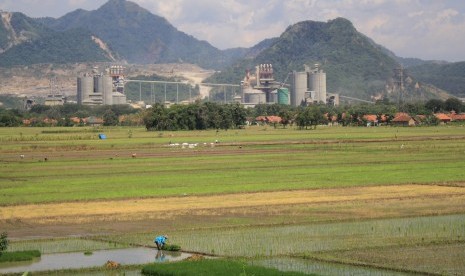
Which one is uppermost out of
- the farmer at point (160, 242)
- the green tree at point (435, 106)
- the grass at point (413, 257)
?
the green tree at point (435, 106)

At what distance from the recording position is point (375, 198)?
140 feet

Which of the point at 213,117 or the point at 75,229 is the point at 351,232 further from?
the point at 213,117

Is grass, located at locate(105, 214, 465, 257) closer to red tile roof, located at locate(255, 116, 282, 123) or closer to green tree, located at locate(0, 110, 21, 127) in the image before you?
green tree, located at locate(0, 110, 21, 127)

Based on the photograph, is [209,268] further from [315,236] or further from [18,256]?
[315,236]

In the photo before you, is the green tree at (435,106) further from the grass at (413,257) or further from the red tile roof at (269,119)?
the grass at (413,257)

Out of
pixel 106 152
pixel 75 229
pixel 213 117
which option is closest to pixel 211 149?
pixel 106 152

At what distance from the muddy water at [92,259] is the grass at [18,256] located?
192mm

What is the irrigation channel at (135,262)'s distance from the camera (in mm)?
26594

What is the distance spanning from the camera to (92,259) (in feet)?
96.0

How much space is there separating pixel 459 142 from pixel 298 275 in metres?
66.7

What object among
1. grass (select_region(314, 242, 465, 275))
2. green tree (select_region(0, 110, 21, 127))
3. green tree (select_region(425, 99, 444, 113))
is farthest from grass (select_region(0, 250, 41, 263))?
green tree (select_region(425, 99, 444, 113))

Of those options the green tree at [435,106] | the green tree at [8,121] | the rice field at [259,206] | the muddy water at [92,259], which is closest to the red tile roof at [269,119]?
the green tree at [435,106]

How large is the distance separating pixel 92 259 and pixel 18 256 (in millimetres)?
Result: 2458

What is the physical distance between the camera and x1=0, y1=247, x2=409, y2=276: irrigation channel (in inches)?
1047
